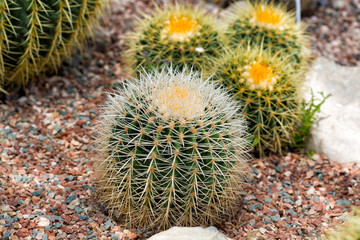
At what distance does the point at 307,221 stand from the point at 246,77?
1259 mm

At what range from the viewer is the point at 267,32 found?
4.47m

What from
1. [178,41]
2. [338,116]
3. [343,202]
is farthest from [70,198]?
[338,116]

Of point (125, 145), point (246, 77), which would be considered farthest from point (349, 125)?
point (125, 145)

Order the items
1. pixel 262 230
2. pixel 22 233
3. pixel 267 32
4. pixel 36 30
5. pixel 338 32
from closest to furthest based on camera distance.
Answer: pixel 22 233, pixel 262 230, pixel 36 30, pixel 267 32, pixel 338 32

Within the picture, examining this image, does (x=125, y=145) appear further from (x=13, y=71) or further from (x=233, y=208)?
(x=13, y=71)

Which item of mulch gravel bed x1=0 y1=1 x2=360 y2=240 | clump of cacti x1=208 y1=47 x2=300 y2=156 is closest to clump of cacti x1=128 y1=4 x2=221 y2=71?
clump of cacti x1=208 y1=47 x2=300 y2=156

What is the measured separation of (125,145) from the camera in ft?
9.37

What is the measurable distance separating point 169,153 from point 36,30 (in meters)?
1.93

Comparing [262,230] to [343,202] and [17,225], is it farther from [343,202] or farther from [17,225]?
[17,225]

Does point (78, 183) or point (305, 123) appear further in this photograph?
point (305, 123)

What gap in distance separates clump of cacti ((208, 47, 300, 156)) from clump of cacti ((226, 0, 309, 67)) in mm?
430

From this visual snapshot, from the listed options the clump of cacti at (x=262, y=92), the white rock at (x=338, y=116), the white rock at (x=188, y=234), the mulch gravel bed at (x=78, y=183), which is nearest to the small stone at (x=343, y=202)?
the mulch gravel bed at (x=78, y=183)

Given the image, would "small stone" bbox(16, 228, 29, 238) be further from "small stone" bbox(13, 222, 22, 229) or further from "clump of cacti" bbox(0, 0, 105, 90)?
"clump of cacti" bbox(0, 0, 105, 90)

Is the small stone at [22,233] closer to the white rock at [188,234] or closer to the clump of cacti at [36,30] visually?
the white rock at [188,234]
